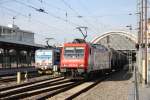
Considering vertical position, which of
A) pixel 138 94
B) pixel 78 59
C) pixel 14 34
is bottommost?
pixel 138 94

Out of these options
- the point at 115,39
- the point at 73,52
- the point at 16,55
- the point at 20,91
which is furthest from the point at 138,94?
the point at 115,39

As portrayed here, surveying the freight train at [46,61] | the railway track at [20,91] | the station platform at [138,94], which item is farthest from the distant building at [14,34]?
the station platform at [138,94]

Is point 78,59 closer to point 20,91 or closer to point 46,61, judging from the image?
point 20,91

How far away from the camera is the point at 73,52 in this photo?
28953 mm

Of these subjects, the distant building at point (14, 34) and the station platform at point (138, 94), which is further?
the distant building at point (14, 34)

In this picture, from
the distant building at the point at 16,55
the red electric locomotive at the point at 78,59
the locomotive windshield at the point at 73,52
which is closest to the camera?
the red electric locomotive at the point at 78,59

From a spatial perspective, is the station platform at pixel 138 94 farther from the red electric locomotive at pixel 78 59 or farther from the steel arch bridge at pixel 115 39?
the steel arch bridge at pixel 115 39

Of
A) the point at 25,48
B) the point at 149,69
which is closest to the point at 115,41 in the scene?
the point at 25,48

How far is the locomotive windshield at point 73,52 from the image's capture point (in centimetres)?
2850

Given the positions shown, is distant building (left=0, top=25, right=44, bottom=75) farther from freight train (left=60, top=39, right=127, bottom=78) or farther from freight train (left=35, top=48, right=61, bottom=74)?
freight train (left=60, top=39, right=127, bottom=78)

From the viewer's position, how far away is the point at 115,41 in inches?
5157

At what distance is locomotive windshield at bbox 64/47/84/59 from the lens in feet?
93.5

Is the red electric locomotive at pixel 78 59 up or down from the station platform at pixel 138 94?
up

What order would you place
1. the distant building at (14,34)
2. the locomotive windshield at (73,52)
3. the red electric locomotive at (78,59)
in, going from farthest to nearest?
the distant building at (14,34)
the locomotive windshield at (73,52)
the red electric locomotive at (78,59)
